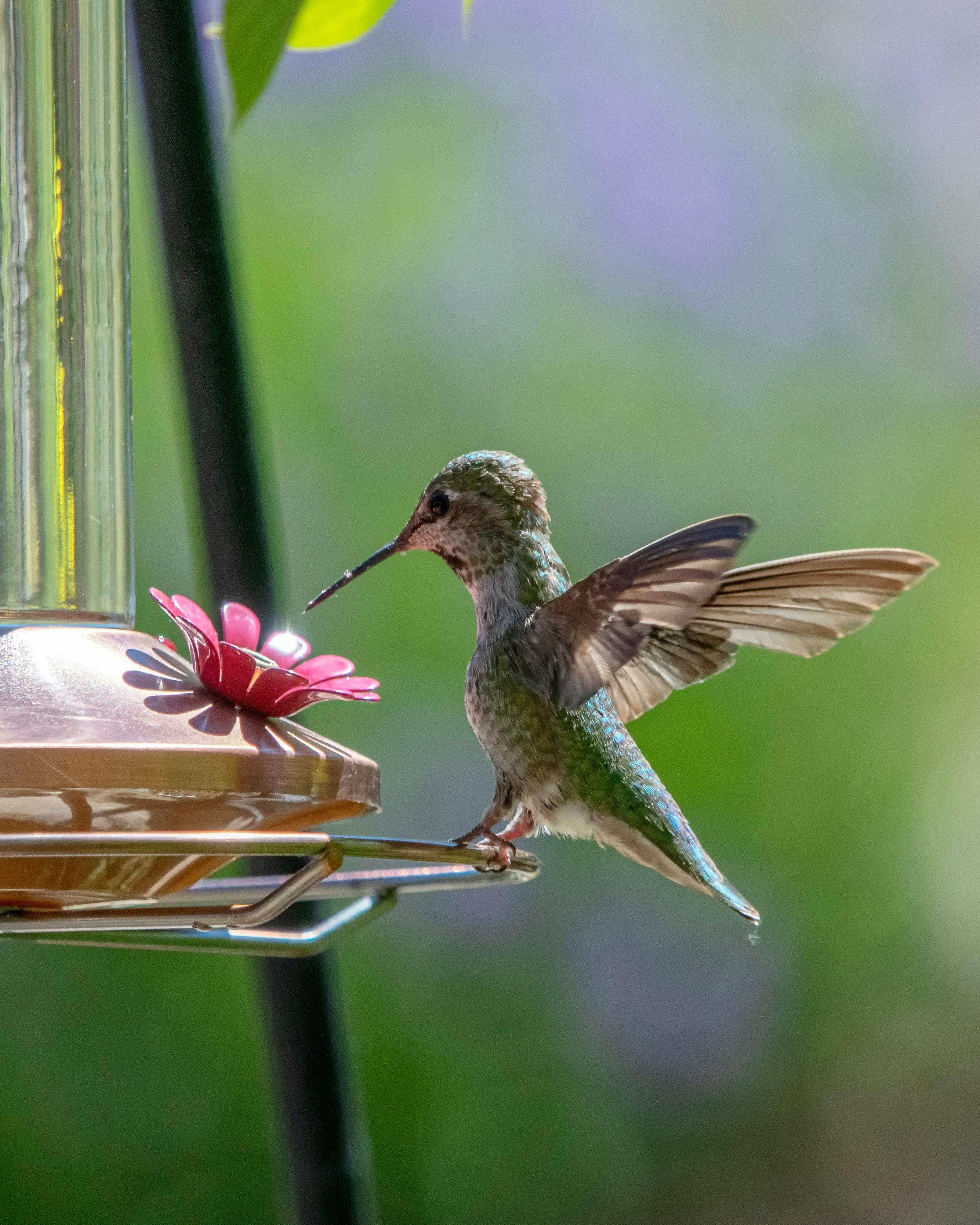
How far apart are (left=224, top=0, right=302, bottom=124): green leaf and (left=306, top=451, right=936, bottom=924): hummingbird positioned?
101 cm

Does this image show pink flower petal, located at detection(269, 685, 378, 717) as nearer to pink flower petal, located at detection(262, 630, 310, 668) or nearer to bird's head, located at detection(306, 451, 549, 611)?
pink flower petal, located at detection(262, 630, 310, 668)

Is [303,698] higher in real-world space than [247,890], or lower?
higher

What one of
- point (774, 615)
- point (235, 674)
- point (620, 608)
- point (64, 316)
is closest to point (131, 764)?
point (235, 674)

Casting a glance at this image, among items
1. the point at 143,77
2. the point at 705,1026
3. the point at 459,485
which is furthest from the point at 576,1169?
the point at 143,77

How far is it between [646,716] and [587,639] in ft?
8.93

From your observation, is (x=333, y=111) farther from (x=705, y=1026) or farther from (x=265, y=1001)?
(x=265, y=1001)

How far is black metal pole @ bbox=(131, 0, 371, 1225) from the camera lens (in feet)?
7.41

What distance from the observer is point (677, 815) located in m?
3.12

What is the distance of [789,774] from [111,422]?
12.8 feet

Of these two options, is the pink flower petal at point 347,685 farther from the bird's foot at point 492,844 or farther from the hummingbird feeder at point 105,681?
the bird's foot at point 492,844

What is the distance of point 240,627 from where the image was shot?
207 cm

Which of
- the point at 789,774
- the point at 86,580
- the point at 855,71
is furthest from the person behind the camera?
the point at 855,71

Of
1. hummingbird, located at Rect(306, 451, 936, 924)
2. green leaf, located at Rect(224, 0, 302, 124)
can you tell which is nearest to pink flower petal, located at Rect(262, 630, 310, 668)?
hummingbird, located at Rect(306, 451, 936, 924)

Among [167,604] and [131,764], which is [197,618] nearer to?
[167,604]
